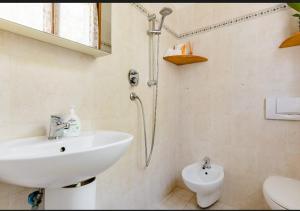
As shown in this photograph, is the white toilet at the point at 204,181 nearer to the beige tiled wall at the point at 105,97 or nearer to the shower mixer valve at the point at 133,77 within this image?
the beige tiled wall at the point at 105,97

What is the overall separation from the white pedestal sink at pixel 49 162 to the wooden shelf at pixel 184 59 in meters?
1.16

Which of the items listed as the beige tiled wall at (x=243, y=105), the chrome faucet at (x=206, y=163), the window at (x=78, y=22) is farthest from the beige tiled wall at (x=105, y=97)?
the chrome faucet at (x=206, y=163)

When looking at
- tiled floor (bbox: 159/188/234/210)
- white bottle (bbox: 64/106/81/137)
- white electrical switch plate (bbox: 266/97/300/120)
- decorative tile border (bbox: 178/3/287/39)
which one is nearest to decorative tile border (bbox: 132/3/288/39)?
decorative tile border (bbox: 178/3/287/39)

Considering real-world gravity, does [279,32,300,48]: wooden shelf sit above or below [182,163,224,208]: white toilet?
above

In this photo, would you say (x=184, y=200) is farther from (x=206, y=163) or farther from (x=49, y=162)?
(x=49, y=162)

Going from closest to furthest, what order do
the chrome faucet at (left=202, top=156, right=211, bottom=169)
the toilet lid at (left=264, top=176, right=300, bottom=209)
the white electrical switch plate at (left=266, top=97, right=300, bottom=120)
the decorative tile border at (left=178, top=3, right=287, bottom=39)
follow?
the toilet lid at (left=264, top=176, right=300, bottom=209)
the white electrical switch plate at (left=266, top=97, right=300, bottom=120)
the decorative tile border at (left=178, top=3, right=287, bottom=39)
the chrome faucet at (left=202, top=156, right=211, bottom=169)

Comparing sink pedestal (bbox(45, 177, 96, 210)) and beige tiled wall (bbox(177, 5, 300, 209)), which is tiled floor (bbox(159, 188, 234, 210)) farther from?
sink pedestal (bbox(45, 177, 96, 210))

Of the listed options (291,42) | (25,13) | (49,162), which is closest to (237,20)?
(291,42)

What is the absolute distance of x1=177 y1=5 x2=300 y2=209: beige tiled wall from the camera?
54.6 inches

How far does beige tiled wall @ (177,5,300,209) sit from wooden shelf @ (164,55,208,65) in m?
0.07

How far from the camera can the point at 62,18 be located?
0.83 m

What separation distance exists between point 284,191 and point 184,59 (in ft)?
4.19

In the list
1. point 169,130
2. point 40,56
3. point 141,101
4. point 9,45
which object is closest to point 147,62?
point 141,101

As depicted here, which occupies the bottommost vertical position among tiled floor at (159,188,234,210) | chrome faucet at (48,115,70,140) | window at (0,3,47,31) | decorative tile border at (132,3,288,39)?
tiled floor at (159,188,234,210)
